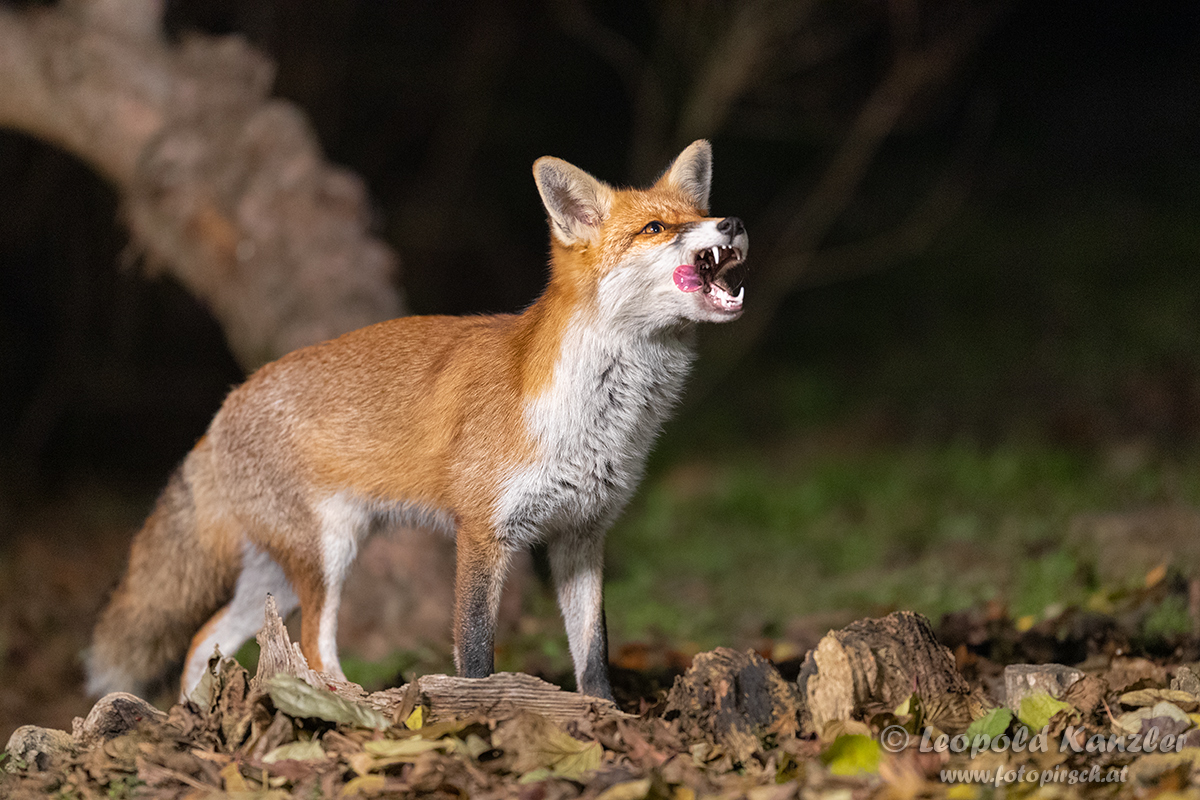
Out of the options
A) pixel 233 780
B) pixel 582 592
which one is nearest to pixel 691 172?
pixel 582 592

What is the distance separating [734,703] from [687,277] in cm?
137

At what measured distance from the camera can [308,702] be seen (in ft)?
9.88

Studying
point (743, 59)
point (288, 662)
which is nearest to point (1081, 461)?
point (743, 59)

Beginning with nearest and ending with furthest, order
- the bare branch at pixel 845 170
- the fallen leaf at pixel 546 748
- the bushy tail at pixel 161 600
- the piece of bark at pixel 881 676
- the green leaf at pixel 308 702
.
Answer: the fallen leaf at pixel 546 748 < the green leaf at pixel 308 702 < the piece of bark at pixel 881 676 < the bushy tail at pixel 161 600 < the bare branch at pixel 845 170

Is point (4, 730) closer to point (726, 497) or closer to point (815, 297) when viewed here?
point (726, 497)

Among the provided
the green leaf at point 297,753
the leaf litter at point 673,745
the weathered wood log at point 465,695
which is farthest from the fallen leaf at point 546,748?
the green leaf at point 297,753

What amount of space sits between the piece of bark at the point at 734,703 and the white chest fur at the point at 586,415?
78 centimetres

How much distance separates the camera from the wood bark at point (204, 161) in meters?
6.88

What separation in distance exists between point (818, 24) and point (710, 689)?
8.74m

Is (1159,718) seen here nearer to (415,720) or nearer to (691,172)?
(415,720)

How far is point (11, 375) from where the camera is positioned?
1001 centimetres

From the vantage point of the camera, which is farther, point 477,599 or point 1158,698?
point 477,599

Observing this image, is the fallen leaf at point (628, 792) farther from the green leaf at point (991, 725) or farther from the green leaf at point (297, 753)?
the green leaf at point (991, 725)

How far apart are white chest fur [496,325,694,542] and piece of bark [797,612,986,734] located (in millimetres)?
997
